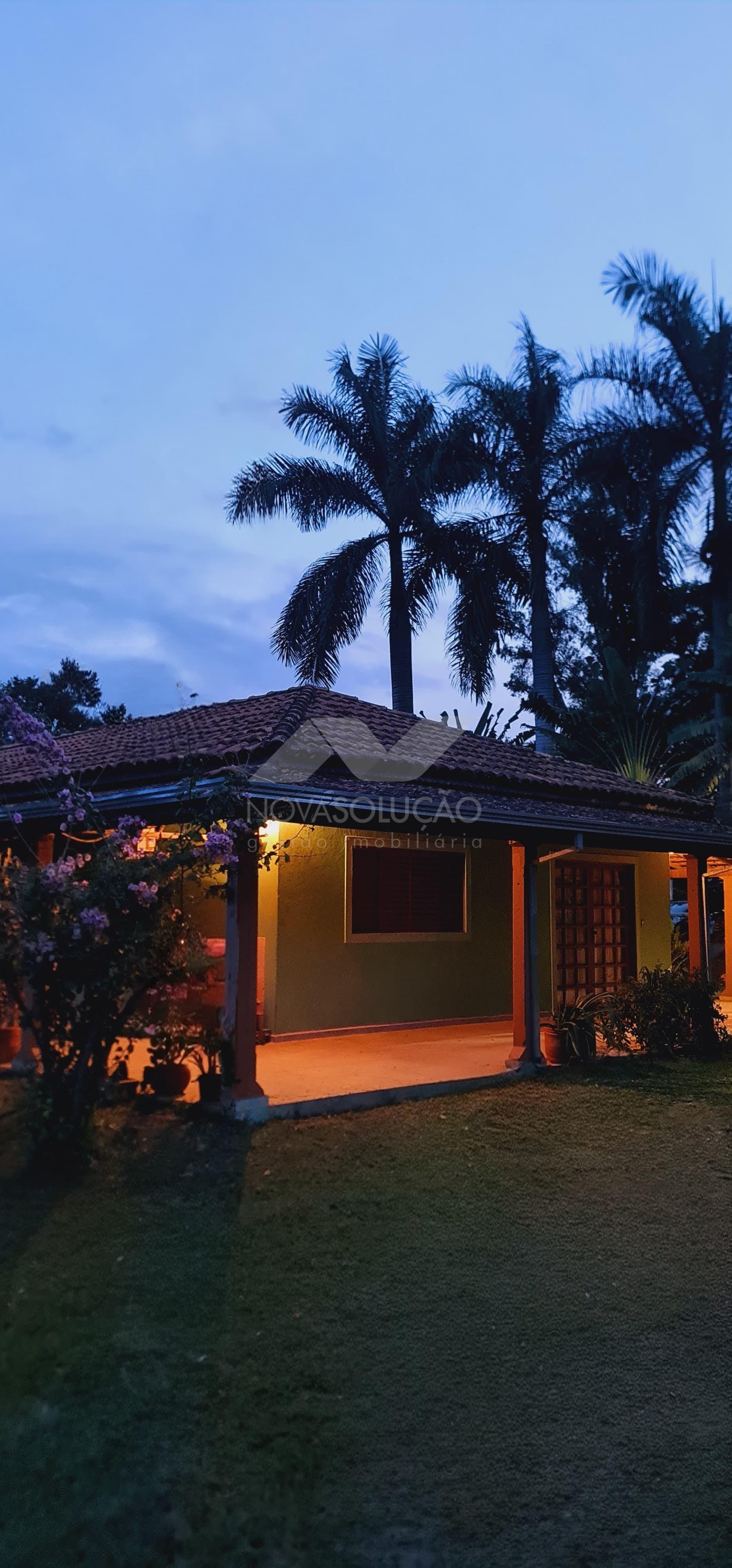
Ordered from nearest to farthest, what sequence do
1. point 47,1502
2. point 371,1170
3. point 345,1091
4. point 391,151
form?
point 47,1502 → point 371,1170 → point 345,1091 → point 391,151

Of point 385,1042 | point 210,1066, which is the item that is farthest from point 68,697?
point 210,1066

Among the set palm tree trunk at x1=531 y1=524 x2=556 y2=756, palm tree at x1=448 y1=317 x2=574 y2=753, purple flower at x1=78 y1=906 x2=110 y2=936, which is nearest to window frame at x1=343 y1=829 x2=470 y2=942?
purple flower at x1=78 y1=906 x2=110 y2=936

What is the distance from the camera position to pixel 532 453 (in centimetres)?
2156

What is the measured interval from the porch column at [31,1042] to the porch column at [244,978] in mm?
2206

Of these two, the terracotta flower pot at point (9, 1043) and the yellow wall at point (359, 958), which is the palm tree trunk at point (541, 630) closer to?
the yellow wall at point (359, 958)

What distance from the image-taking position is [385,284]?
20.1 m

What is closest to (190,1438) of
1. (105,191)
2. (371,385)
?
(105,191)

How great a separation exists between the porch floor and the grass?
3.32 ft

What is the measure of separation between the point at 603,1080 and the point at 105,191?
41.5ft

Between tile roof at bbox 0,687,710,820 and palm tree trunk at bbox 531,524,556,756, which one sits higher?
palm tree trunk at bbox 531,524,556,756

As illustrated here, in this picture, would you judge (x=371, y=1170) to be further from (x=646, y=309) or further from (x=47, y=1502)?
(x=646, y=309)

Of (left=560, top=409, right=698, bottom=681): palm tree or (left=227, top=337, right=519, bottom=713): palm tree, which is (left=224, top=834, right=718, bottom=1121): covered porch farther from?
(left=560, top=409, right=698, bottom=681): palm tree

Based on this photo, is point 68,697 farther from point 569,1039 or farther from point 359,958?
point 569,1039

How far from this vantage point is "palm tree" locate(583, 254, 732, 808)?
20.3 meters
